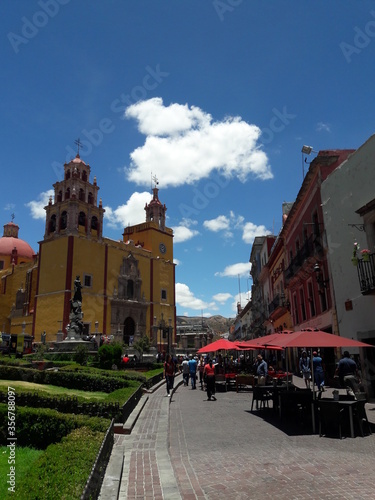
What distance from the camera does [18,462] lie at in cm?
616

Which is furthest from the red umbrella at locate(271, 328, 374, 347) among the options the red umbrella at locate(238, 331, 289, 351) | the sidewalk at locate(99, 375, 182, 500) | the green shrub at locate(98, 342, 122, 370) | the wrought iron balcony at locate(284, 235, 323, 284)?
the green shrub at locate(98, 342, 122, 370)

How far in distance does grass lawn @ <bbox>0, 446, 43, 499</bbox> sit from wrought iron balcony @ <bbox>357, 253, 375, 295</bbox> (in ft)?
32.0

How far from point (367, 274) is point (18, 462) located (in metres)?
10.7

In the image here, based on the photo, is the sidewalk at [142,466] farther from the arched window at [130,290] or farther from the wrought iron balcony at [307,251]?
the arched window at [130,290]

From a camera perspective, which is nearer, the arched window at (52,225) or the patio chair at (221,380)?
the patio chair at (221,380)

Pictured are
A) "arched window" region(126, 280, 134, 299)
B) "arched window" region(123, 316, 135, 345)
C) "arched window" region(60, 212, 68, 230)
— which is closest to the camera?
"arched window" region(60, 212, 68, 230)

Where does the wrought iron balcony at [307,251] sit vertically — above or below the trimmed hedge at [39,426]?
above

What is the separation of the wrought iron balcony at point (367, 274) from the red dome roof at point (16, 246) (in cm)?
5354

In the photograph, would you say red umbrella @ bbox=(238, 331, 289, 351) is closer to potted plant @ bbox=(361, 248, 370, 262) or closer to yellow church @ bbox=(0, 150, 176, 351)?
potted plant @ bbox=(361, 248, 370, 262)

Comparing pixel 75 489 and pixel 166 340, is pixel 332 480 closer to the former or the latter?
pixel 75 489

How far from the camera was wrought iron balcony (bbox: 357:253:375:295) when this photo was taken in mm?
12039

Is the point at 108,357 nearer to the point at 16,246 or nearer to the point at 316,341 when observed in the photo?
the point at 316,341

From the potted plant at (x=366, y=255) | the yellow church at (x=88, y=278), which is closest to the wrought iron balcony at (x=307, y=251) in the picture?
the potted plant at (x=366, y=255)

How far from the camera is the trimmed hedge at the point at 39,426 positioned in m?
6.96
